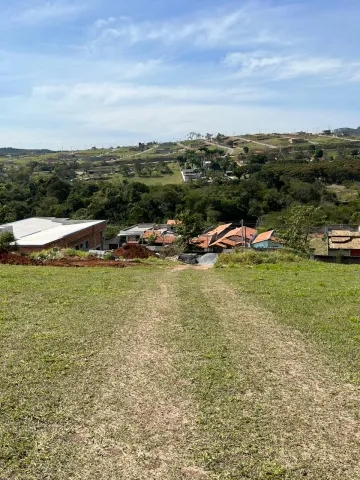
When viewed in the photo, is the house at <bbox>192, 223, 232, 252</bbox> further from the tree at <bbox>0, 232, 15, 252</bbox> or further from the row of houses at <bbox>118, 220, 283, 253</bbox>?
the tree at <bbox>0, 232, 15, 252</bbox>

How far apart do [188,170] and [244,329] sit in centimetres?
11355

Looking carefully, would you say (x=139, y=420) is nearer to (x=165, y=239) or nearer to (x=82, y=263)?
(x=82, y=263)

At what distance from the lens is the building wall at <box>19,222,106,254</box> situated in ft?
94.6

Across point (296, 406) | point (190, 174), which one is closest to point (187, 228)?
point (296, 406)

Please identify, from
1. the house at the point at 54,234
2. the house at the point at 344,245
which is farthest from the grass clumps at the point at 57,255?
the house at the point at 344,245

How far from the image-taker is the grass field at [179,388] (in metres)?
4.46

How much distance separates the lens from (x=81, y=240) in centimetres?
3659

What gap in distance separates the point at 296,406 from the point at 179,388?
1.53 metres

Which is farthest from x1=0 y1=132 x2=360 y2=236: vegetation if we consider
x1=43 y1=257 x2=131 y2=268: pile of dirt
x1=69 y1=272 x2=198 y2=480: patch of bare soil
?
x1=69 y1=272 x2=198 y2=480: patch of bare soil

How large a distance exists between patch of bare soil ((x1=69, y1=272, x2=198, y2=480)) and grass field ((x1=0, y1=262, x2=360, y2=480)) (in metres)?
0.02

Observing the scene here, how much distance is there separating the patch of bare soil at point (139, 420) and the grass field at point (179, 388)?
0.02 metres

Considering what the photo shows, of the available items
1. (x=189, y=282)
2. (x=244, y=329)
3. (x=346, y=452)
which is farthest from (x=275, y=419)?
(x=189, y=282)

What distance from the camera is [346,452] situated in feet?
15.1

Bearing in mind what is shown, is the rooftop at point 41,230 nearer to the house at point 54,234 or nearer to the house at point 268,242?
the house at point 54,234
